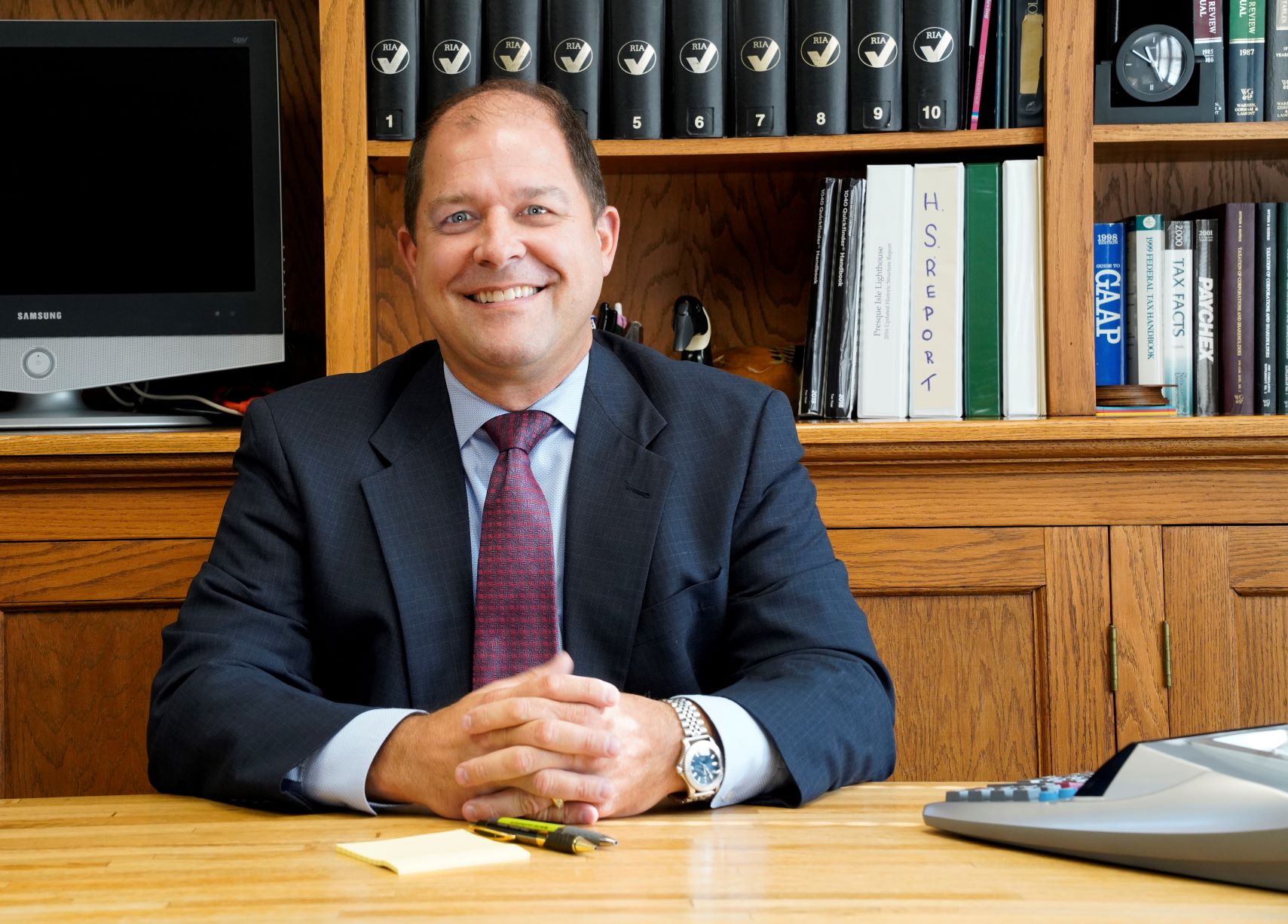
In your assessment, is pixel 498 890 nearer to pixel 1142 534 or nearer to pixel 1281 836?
pixel 1281 836

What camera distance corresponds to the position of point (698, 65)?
1852 millimetres

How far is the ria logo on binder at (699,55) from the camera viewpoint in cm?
185

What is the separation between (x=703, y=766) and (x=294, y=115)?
1617 millimetres

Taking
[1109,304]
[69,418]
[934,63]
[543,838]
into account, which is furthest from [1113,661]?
[69,418]

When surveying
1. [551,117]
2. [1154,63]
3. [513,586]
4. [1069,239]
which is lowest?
[513,586]

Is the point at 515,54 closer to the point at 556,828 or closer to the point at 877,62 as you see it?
the point at 877,62

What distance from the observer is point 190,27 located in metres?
1.92

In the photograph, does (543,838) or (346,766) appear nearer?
(543,838)

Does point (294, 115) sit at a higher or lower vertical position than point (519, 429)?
higher

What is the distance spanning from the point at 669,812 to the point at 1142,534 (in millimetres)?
1093

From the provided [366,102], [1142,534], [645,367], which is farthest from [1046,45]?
[366,102]

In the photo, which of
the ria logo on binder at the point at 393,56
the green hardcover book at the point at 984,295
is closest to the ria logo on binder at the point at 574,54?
the ria logo on binder at the point at 393,56

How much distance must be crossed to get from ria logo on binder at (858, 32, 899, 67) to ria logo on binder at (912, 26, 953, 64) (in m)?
0.04

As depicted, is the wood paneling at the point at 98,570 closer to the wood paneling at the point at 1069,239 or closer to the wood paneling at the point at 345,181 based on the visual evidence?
the wood paneling at the point at 345,181
